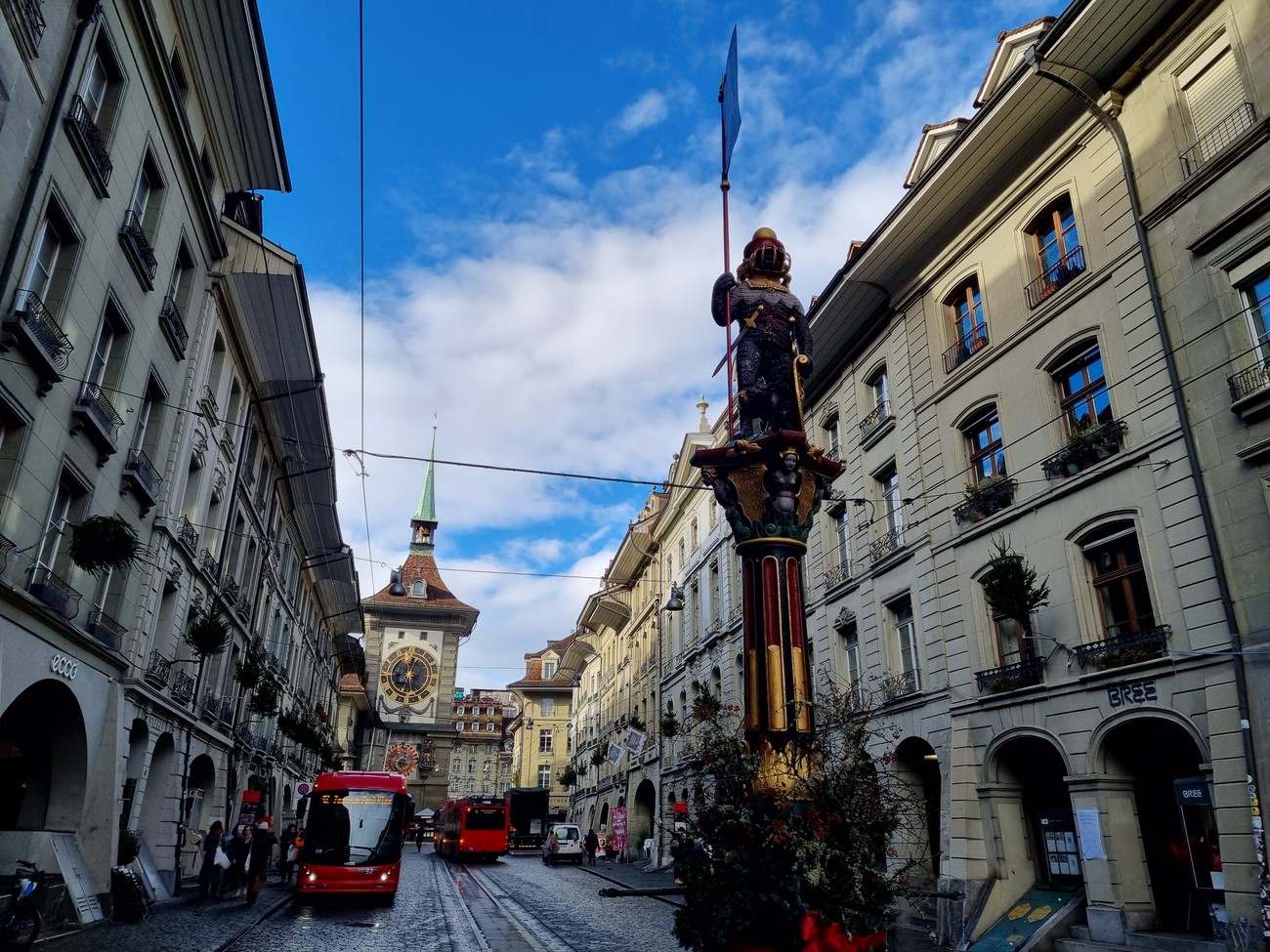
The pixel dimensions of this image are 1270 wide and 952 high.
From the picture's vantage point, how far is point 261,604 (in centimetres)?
3384

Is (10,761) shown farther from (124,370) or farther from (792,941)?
(792,941)

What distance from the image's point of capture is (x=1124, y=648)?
14.0m

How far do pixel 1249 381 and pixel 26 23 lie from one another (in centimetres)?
1719

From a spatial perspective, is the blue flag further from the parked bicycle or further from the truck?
the truck

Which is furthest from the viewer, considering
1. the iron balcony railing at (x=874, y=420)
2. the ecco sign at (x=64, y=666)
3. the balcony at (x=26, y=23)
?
the iron balcony railing at (x=874, y=420)

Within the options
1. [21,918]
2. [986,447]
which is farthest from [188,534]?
[986,447]

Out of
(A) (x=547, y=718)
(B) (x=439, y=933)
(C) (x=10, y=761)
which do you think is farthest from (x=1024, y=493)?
(A) (x=547, y=718)

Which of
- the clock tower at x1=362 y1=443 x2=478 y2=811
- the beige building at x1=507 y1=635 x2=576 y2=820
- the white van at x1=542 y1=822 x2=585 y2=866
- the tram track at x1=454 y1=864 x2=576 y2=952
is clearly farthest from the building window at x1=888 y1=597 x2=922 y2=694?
the clock tower at x1=362 y1=443 x2=478 y2=811

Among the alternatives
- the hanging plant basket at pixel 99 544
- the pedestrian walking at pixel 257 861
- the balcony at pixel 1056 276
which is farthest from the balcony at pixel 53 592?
the balcony at pixel 1056 276

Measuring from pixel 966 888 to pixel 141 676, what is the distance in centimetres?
1632

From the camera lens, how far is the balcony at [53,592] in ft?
46.0

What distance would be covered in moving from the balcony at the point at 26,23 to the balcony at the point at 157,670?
1189cm

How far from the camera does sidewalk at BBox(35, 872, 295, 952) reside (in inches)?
486

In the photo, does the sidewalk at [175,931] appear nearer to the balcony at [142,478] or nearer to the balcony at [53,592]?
the balcony at [53,592]
